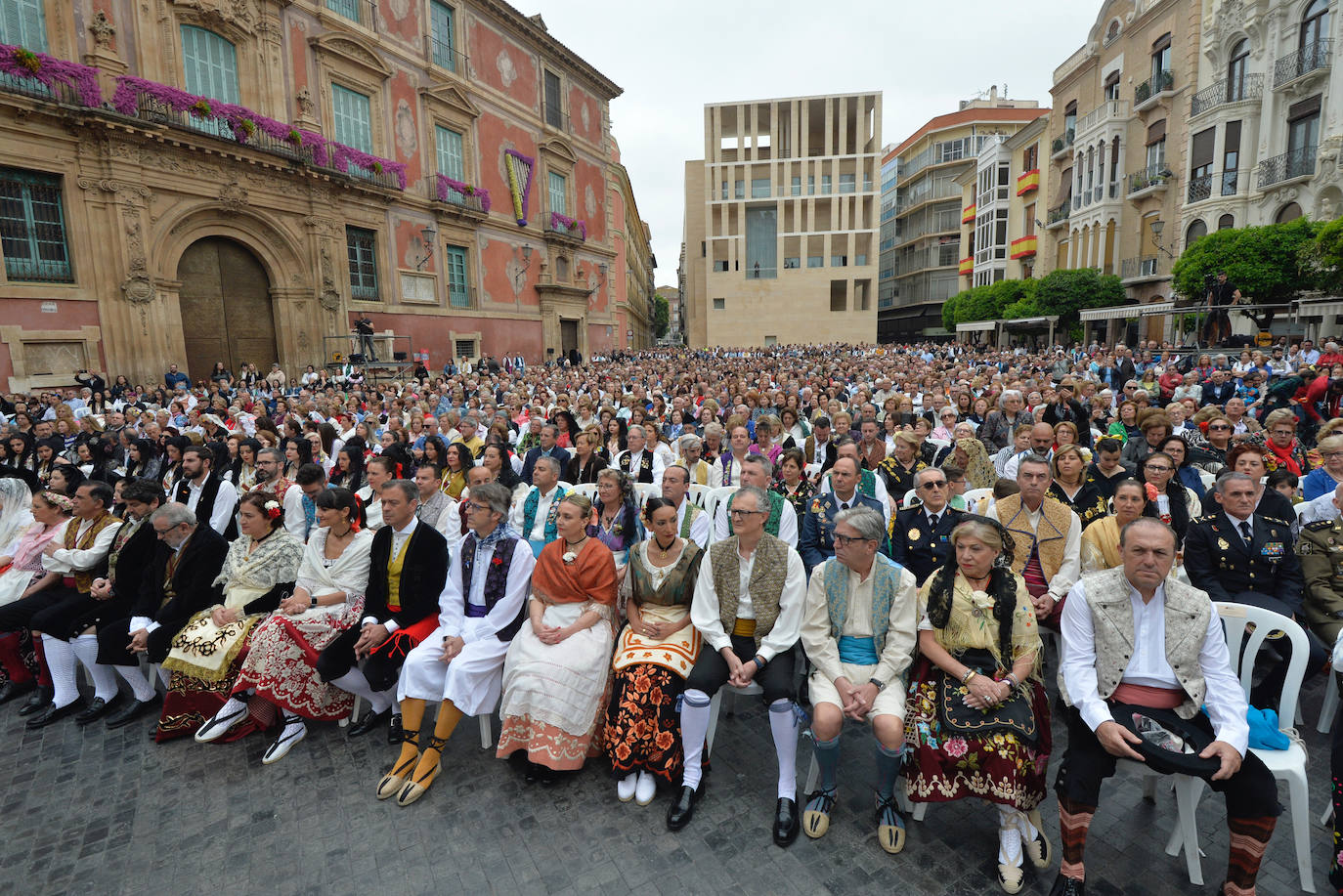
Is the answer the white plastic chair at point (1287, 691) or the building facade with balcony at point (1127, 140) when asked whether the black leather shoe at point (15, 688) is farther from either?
the building facade with balcony at point (1127, 140)

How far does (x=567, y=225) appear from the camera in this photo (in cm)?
3191

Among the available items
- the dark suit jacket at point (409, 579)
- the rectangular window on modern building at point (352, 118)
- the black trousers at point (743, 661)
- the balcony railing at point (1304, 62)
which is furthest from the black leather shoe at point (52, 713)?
the balcony railing at point (1304, 62)

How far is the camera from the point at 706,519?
480cm

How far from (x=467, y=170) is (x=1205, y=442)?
27.1 meters

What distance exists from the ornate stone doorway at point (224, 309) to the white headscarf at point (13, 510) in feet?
48.7

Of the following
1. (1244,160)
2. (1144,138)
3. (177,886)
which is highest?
(1144,138)

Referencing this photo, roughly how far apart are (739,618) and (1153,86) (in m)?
36.1

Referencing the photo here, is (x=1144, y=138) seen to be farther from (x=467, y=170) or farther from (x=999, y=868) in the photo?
(x=999, y=868)

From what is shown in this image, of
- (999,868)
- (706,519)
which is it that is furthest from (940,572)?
(706,519)

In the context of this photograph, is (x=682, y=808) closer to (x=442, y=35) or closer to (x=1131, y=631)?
(x=1131, y=631)

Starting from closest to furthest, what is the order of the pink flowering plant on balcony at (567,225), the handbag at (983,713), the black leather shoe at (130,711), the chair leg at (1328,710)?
the handbag at (983,713)
the chair leg at (1328,710)
the black leather shoe at (130,711)
the pink flowering plant on balcony at (567,225)

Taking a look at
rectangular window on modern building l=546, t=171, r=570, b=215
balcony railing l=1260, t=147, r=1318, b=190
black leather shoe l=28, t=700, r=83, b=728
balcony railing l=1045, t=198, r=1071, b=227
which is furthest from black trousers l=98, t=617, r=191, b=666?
balcony railing l=1045, t=198, r=1071, b=227

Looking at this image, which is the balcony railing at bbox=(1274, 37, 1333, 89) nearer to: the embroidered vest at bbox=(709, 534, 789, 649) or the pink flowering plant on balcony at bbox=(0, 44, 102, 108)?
the embroidered vest at bbox=(709, 534, 789, 649)

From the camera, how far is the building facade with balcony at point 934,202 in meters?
53.1
